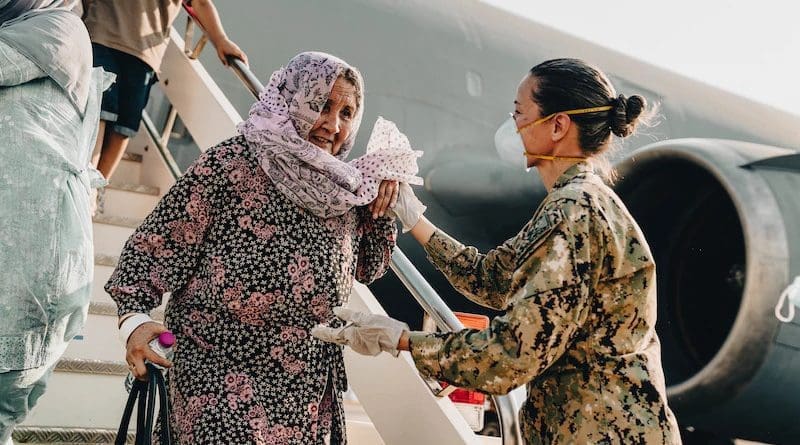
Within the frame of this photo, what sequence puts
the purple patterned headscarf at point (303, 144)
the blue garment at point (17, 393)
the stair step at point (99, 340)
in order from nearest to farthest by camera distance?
the blue garment at point (17, 393) < the purple patterned headscarf at point (303, 144) < the stair step at point (99, 340)

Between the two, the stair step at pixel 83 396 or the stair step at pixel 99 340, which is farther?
the stair step at pixel 99 340

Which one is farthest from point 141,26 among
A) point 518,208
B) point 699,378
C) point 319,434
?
point 518,208

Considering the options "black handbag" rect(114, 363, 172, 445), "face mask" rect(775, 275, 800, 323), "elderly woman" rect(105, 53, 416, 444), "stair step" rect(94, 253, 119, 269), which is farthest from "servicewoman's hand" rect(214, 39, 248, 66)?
"face mask" rect(775, 275, 800, 323)

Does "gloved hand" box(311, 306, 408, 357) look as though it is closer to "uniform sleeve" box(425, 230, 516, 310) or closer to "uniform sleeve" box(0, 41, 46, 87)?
"uniform sleeve" box(425, 230, 516, 310)

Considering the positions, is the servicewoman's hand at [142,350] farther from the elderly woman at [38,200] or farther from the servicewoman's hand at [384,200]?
the servicewoman's hand at [384,200]

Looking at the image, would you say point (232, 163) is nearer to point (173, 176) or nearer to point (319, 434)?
point (319, 434)

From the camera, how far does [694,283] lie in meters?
4.80

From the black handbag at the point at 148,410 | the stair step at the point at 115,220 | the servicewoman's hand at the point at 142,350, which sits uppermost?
the servicewoman's hand at the point at 142,350

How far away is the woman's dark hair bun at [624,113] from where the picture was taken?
1.63 meters

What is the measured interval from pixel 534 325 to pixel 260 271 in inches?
21.9

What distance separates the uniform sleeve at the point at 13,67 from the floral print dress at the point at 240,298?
35 centimetres

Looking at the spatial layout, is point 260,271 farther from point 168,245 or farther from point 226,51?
point 226,51

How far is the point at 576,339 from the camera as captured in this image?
1474 millimetres

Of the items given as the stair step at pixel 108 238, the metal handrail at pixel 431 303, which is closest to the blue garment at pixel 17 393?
the metal handrail at pixel 431 303
